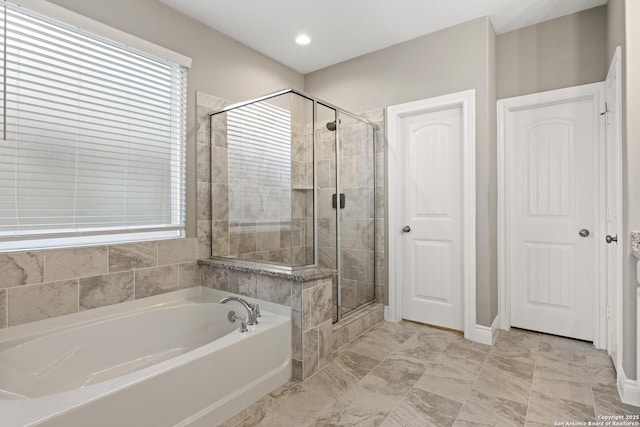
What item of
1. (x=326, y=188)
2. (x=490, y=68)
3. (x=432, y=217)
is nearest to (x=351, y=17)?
(x=490, y=68)

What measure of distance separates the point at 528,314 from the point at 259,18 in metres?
3.31

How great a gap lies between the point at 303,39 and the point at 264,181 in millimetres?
1446

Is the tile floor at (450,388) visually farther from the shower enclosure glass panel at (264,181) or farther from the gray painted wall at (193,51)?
the gray painted wall at (193,51)

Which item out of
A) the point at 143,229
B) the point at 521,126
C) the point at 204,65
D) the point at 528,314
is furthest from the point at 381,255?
the point at 204,65

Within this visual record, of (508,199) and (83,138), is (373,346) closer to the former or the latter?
(508,199)

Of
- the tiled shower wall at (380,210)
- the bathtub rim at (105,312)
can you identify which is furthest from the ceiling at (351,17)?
the bathtub rim at (105,312)

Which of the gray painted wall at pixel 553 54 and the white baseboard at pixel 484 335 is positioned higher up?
the gray painted wall at pixel 553 54

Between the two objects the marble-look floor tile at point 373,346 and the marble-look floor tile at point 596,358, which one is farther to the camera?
the marble-look floor tile at point 373,346

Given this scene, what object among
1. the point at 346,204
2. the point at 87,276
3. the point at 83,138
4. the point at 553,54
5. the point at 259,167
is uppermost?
the point at 553,54

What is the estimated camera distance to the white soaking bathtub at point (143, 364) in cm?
126

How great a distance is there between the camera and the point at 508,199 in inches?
113

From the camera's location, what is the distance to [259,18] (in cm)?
265

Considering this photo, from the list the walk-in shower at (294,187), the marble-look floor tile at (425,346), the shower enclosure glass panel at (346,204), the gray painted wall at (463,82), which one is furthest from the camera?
the gray painted wall at (463,82)

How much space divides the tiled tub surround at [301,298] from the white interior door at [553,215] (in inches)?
67.1
